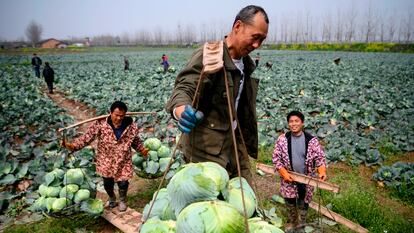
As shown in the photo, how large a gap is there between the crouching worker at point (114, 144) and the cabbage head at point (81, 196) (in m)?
0.49

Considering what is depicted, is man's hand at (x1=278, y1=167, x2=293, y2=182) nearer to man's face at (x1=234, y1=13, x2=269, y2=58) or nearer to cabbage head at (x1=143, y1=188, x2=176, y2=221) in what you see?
man's face at (x1=234, y1=13, x2=269, y2=58)

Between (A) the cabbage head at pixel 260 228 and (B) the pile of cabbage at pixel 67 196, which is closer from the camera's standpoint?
(A) the cabbage head at pixel 260 228

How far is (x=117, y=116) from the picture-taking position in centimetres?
422

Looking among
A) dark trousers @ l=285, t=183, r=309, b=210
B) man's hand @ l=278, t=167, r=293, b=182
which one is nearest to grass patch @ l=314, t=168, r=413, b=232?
dark trousers @ l=285, t=183, r=309, b=210

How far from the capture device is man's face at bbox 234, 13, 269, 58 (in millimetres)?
2115

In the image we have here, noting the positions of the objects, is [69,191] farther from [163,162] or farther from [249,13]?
[249,13]

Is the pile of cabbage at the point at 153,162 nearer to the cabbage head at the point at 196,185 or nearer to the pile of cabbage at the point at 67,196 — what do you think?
the pile of cabbage at the point at 67,196

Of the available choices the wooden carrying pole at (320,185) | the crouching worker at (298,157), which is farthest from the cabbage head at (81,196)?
the crouching worker at (298,157)

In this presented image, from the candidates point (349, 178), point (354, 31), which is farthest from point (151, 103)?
point (354, 31)

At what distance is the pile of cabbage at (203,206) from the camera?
4.15ft

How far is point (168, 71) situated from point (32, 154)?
16.0 m

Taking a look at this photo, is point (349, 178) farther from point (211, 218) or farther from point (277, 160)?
point (211, 218)

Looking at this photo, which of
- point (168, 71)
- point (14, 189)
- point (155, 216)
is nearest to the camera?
point (155, 216)

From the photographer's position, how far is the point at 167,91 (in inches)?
528
